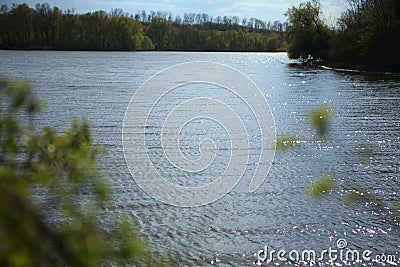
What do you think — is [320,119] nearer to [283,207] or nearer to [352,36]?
[283,207]

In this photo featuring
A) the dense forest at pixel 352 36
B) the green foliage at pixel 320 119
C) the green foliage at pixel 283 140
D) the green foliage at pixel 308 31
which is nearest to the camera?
the green foliage at pixel 320 119

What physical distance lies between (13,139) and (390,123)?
19979 millimetres

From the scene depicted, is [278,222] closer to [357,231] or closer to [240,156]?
[357,231]

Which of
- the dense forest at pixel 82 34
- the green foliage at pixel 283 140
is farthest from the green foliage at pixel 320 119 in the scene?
the dense forest at pixel 82 34

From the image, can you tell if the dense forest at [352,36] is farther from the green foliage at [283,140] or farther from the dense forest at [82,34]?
the dense forest at [82,34]

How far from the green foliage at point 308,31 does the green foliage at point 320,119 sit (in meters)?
76.0

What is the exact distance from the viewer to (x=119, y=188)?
10.6 metres

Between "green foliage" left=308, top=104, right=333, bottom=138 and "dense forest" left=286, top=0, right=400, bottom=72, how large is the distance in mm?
55869

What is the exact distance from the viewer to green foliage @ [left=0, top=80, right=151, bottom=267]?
966 mm

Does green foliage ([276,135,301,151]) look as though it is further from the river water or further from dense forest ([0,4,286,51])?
dense forest ([0,4,286,51])

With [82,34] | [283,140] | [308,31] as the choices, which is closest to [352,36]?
[308,31]

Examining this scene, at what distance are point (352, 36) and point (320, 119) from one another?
216 feet

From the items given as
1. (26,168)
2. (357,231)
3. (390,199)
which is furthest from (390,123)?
(26,168)

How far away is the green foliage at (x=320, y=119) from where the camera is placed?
Result: 2.22 metres
